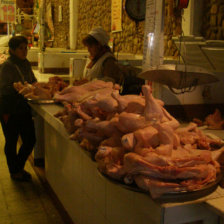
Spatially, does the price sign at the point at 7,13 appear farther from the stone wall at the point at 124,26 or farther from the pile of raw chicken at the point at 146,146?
the pile of raw chicken at the point at 146,146

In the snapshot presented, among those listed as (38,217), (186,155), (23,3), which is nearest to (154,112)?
(186,155)

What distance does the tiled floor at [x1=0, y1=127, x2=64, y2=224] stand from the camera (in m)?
3.43

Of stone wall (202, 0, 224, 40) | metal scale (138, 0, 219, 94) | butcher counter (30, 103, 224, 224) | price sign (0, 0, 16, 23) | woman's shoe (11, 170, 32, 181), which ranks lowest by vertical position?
woman's shoe (11, 170, 32, 181)

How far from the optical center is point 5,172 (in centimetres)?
465

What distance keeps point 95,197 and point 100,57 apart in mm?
2137

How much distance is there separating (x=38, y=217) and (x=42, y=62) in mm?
3491

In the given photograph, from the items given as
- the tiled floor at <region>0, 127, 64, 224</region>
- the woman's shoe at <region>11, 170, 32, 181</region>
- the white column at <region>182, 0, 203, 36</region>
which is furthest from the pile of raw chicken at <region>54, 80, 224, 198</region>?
the white column at <region>182, 0, 203, 36</region>

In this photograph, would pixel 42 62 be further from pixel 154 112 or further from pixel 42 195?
pixel 154 112

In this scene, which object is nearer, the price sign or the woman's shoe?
the woman's shoe

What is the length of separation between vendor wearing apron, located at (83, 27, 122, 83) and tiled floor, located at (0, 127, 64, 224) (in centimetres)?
155

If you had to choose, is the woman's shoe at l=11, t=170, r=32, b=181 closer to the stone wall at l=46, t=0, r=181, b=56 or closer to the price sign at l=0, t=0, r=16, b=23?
the stone wall at l=46, t=0, r=181, b=56

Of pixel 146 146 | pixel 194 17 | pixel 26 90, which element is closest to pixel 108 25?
pixel 194 17

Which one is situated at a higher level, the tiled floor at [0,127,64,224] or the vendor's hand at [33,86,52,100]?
the vendor's hand at [33,86,52,100]

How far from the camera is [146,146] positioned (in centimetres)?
156
